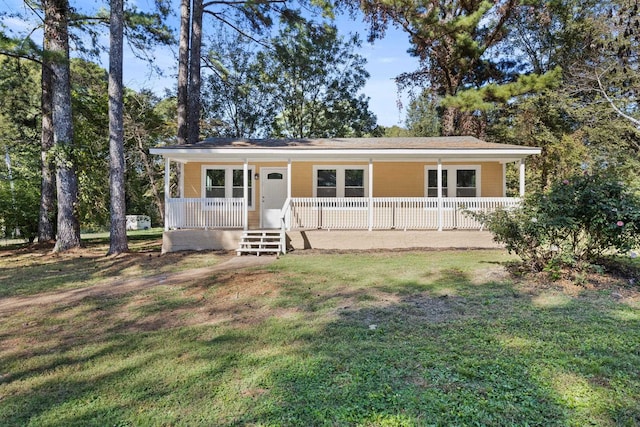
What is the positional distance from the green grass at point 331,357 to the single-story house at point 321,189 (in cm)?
465

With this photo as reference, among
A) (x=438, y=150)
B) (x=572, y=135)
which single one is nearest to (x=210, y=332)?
(x=438, y=150)

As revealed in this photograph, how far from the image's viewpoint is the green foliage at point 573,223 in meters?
5.45

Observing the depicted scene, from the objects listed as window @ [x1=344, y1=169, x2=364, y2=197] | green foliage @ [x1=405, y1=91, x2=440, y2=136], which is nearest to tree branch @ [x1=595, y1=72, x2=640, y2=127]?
window @ [x1=344, y1=169, x2=364, y2=197]

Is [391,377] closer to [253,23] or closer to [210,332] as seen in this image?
[210,332]

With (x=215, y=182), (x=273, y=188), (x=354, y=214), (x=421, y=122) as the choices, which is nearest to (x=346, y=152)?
(x=354, y=214)

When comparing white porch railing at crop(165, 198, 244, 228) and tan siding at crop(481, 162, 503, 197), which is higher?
tan siding at crop(481, 162, 503, 197)

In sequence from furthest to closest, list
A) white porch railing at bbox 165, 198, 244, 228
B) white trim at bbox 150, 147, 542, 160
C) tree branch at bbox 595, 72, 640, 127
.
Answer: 1. tree branch at bbox 595, 72, 640, 127
2. white porch railing at bbox 165, 198, 244, 228
3. white trim at bbox 150, 147, 542, 160

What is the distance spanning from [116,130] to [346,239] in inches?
271

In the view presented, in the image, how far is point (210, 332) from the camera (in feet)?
14.0

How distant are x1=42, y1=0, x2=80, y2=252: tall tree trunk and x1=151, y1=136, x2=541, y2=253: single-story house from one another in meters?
2.32

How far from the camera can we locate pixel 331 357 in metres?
3.46

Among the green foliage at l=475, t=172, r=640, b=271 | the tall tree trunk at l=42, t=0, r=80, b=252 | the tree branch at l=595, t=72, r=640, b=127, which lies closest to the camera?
the green foliage at l=475, t=172, r=640, b=271

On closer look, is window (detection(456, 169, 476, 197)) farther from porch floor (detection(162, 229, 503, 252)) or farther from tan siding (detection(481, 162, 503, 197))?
porch floor (detection(162, 229, 503, 252))

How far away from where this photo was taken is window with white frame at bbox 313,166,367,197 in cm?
1266
